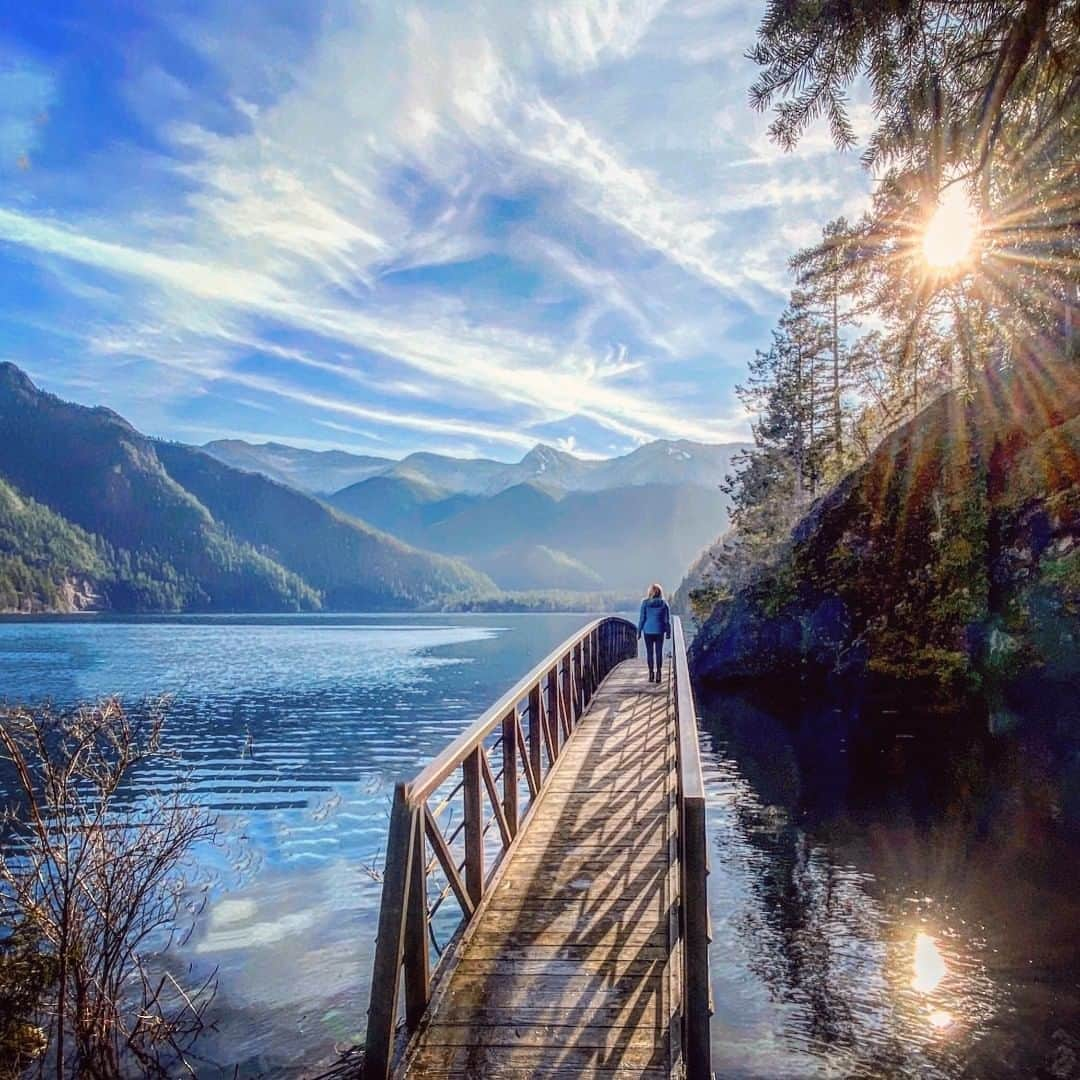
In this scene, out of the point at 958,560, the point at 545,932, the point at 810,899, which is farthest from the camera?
the point at 958,560

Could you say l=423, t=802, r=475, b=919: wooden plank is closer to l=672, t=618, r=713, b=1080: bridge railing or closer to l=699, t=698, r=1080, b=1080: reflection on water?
l=672, t=618, r=713, b=1080: bridge railing

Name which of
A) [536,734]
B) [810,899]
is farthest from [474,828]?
[810,899]

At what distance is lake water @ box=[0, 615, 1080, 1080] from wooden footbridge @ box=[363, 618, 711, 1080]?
204 cm

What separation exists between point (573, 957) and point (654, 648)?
1180 centimetres

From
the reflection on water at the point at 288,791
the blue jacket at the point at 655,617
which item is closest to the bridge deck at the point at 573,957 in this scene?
the reflection on water at the point at 288,791

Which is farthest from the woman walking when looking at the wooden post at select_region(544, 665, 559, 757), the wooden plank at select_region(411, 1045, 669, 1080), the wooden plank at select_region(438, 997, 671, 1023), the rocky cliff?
the wooden plank at select_region(411, 1045, 669, 1080)

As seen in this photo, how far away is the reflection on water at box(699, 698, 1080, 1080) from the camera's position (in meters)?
6.92

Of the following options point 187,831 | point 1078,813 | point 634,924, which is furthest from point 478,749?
point 1078,813

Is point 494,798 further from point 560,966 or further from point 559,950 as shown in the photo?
point 560,966

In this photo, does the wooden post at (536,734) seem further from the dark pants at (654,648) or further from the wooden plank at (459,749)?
the dark pants at (654,648)

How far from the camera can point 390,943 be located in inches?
153

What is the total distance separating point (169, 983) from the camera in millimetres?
9234

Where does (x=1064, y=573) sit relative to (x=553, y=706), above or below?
above

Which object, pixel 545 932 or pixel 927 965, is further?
pixel 927 965
